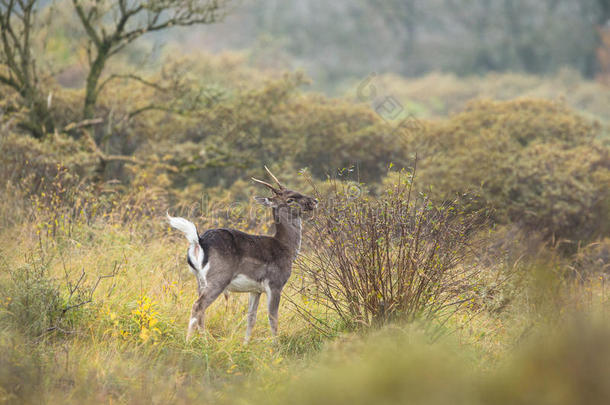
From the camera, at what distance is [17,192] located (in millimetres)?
8172

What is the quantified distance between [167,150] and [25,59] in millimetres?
3096

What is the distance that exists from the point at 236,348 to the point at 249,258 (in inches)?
31.2

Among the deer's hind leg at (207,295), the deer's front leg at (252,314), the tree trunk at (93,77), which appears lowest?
the deer's front leg at (252,314)

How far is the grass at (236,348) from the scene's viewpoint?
2.85 m

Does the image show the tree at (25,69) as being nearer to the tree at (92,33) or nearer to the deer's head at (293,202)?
the tree at (92,33)

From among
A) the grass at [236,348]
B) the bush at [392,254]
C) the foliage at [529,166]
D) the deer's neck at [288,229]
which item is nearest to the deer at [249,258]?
the deer's neck at [288,229]

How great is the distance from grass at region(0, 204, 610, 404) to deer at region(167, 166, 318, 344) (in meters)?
0.33

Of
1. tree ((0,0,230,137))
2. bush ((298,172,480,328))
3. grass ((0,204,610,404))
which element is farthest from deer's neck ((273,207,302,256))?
tree ((0,0,230,137))

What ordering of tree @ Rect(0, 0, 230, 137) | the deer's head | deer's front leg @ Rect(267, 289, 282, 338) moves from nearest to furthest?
deer's front leg @ Rect(267, 289, 282, 338)
the deer's head
tree @ Rect(0, 0, 230, 137)

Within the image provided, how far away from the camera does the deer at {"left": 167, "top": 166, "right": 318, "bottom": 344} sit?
16.6ft

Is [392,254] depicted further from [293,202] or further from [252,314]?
[252,314]

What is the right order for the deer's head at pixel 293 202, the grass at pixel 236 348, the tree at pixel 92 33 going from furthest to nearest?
the tree at pixel 92 33, the deer's head at pixel 293 202, the grass at pixel 236 348

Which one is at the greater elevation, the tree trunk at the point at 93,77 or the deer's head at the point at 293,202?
the tree trunk at the point at 93,77

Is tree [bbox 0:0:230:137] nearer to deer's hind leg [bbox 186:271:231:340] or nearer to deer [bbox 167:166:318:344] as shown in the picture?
deer [bbox 167:166:318:344]
